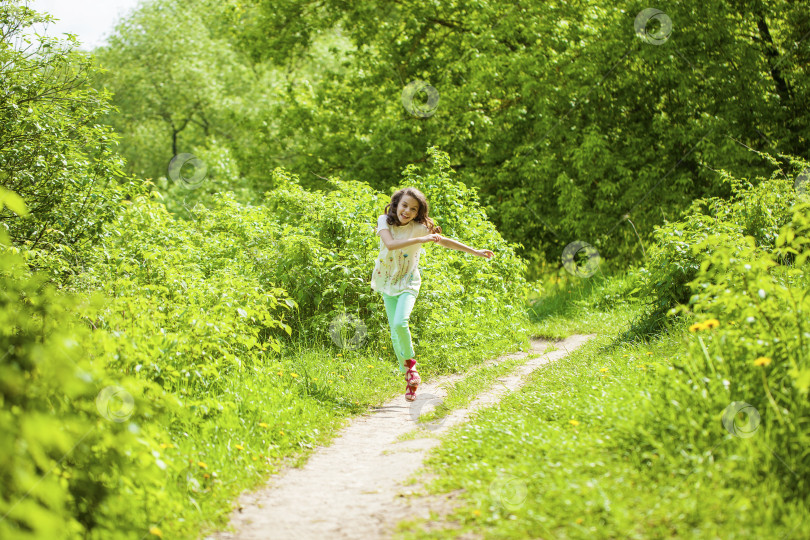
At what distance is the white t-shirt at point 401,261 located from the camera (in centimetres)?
624

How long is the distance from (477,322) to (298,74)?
24882 millimetres

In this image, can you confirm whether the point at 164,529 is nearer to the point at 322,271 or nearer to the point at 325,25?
the point at 322,271

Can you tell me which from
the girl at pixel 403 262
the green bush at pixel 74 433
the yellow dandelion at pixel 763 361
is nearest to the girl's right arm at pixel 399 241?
the girl at pixel 403 262

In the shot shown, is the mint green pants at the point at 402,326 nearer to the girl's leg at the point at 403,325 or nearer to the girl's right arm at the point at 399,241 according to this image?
the girl's leg at the point at 403,325

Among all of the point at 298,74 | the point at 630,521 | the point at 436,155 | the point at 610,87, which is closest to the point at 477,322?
the point at 436,155

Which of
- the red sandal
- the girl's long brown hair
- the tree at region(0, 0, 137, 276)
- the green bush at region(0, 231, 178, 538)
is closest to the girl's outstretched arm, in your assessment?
the girl's long brown hair

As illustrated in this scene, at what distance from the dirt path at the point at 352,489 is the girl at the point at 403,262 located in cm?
56

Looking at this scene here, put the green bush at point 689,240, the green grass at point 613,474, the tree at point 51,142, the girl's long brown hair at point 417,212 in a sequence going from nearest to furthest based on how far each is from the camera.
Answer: the green grass at point 613,474 < the girl's long brown hair at point 417,212 < the tree at point 51,142 < the green bush at point 689,240

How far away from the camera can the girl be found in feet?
20.0

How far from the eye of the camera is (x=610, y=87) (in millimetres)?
14117

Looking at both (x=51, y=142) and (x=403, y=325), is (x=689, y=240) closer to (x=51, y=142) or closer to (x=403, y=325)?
(x=403, y=325)

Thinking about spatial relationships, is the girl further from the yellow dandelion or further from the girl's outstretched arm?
the yellow dandelion

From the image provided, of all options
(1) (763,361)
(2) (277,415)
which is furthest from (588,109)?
(1) (763,361)

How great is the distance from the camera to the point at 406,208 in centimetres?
610
